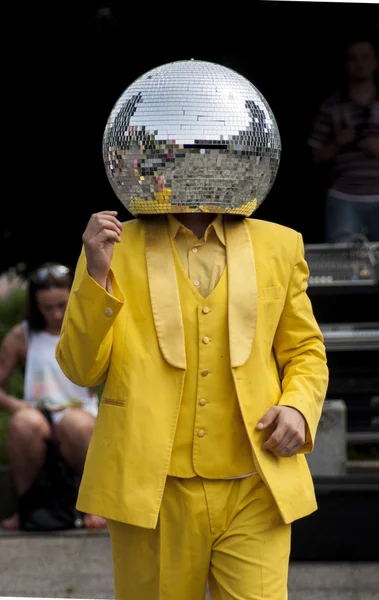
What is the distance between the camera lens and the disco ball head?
8.79ft

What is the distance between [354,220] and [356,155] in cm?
35

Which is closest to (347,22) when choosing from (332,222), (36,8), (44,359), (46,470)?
(332,222)

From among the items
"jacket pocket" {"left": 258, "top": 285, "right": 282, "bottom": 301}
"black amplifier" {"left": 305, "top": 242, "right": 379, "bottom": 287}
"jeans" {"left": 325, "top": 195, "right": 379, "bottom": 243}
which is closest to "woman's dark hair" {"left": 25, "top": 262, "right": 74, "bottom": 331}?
"black amplifier" {"left": 305, "top": 242, "right": 379, "bottom": 287}

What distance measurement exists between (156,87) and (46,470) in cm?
314

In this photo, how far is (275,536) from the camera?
2.79 metres

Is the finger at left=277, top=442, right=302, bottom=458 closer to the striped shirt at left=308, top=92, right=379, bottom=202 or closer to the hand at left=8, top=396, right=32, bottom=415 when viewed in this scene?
the hand at left=8, top=396, right=32, bottom=415

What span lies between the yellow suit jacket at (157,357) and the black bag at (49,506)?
2.75 m

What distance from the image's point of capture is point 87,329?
8.78ft

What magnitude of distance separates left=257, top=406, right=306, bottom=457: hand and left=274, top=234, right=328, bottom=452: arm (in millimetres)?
56

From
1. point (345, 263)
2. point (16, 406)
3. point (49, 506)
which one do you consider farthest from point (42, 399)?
point (345, 263)

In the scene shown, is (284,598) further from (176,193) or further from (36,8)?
(36,8)

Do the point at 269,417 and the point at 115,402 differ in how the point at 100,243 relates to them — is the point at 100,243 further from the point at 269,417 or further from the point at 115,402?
the point at 269,417

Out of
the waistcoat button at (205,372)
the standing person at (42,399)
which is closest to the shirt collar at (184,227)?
the waistcoat button at (205,372)

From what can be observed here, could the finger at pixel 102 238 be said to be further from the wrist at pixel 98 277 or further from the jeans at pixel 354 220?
the jeans at pixel 354 220
